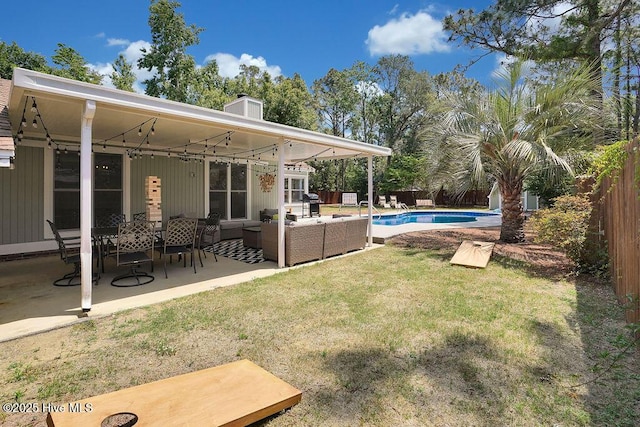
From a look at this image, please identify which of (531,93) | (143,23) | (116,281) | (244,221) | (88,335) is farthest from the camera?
(143,23)

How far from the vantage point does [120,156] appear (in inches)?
337

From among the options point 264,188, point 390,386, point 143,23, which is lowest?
point 390,386

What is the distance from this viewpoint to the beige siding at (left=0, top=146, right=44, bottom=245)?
698 cm

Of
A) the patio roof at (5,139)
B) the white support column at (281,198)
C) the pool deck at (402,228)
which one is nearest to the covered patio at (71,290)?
the white support column at (281,198)

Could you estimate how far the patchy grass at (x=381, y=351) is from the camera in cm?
248

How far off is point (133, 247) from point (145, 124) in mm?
2232

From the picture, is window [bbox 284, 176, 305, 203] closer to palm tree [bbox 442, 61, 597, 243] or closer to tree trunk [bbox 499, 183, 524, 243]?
palm tree [bbox 442, 61, 597, 243]

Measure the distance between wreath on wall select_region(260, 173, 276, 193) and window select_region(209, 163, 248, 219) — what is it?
1.85ft

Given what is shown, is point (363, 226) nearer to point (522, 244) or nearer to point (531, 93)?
point (522, 244)

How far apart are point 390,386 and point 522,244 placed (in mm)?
7410

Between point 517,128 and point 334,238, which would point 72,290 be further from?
point 517,128

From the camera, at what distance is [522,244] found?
28.1 ft

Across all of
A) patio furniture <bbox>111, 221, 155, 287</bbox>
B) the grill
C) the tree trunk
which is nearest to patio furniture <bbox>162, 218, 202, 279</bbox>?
patio furniture <bbox>111, 221, 155, 287</bbox>

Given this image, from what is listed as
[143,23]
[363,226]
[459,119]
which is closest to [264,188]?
[363,226]
